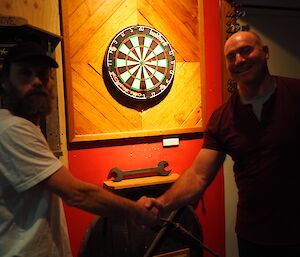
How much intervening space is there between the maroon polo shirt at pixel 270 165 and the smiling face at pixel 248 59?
0.14 m

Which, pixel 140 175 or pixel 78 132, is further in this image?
pixel 140 175

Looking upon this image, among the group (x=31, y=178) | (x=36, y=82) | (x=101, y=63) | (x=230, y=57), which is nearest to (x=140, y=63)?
(x=101, y=63)

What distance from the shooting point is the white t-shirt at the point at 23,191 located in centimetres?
132

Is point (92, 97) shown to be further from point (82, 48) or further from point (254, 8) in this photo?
point (254, 8)

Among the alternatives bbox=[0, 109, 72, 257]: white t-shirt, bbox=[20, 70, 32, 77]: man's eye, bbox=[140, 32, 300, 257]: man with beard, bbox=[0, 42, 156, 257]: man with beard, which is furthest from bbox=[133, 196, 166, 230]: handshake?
bbox=[20, 70, 32, 77]: man's eye

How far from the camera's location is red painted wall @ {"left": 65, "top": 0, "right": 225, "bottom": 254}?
2395mm

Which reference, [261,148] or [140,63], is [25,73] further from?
[261,148]

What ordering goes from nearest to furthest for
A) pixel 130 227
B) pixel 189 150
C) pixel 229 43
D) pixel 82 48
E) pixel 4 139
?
pixel 4 139, pixel 229 43, pixel 82 48, pixel 130 227, pixel 189 150

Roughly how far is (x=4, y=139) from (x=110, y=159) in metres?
1.22

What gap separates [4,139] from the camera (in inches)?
52.1

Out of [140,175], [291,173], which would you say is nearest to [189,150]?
[140,175]

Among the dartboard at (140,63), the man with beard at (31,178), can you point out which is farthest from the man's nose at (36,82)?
the dartboard at (140,63)

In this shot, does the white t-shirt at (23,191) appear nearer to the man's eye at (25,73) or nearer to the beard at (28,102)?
the beard at (28,102)

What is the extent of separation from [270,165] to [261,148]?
0.11m
